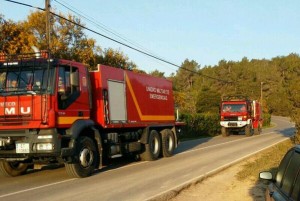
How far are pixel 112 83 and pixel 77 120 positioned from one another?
258 cm

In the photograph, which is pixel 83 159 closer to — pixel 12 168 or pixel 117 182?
pixel 117 182

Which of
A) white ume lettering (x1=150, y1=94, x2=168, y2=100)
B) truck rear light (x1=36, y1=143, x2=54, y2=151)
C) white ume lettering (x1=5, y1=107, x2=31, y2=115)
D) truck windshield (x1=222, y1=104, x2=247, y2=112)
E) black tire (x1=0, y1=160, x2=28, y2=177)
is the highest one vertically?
white ume lettering (x1=150, y1=94, x2=168, y2=100)

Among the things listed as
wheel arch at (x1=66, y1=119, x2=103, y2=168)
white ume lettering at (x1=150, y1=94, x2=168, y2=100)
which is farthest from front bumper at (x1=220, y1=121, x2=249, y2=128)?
wheel arch at (x1=66, y1=119, x2=103, y2=168)

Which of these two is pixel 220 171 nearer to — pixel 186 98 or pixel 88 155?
pixel 88 155

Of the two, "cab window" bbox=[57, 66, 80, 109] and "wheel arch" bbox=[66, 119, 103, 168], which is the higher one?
"cab window" bbox=[57, 66, 80, 109]

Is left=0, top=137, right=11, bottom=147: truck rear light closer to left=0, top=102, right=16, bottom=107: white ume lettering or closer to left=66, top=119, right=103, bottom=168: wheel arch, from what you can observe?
left=0, top=102, right=16, bottom=107: white ume lettering

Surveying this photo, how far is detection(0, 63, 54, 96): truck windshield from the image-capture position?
1185 centimetres

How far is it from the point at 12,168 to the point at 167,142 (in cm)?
745

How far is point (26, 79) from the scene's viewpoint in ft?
39.8

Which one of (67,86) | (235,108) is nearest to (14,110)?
(67,86)

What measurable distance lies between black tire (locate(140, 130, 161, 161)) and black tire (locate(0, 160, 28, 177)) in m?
4.98

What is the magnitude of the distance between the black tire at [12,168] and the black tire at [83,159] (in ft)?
6.54

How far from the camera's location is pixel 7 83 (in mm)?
12328

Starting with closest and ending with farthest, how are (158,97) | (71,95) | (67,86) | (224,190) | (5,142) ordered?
(224,190) < (5,142) < (67,86) < (71,95) < (158,97)
